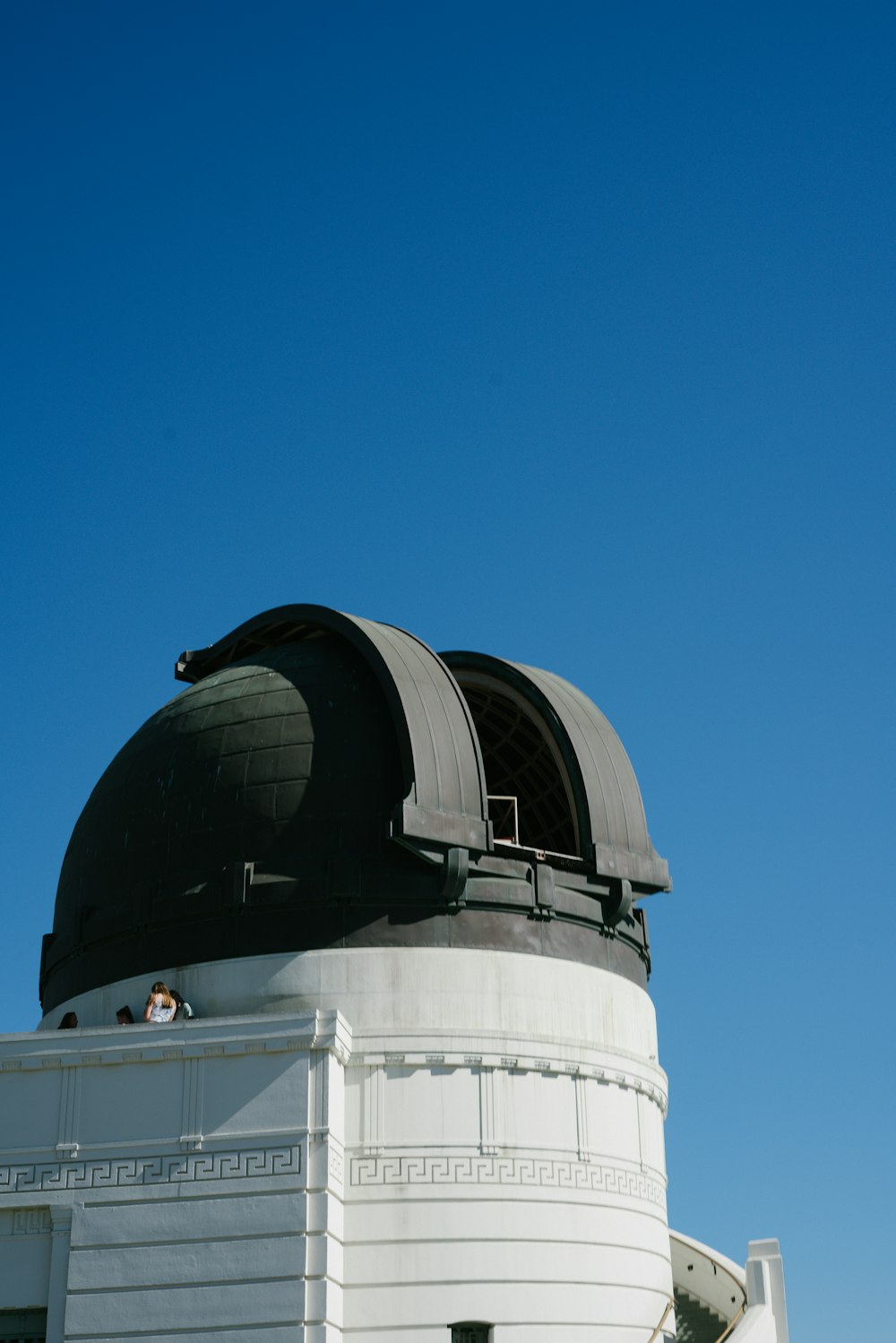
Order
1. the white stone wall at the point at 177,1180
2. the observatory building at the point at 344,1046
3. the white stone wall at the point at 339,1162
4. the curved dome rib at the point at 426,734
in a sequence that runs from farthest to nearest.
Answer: the curved dome rib at the point at 426,734, the observatory building at the point at 344,1046, the white stone wall at the point at 339,1162, the white stone wall at the point at 177,1180

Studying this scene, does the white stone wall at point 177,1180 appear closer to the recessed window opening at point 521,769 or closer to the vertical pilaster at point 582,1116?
the vertical pilaster at point 582,1116

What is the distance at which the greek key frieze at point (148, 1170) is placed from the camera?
57.9ft

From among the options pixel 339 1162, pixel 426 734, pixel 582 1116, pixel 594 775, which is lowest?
pixel 339 1162

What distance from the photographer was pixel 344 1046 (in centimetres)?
1880

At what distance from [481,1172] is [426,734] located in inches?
218

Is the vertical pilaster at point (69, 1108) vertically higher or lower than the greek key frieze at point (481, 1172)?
higher

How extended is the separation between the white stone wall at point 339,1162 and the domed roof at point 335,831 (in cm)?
56

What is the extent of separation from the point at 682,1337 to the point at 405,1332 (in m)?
7.87

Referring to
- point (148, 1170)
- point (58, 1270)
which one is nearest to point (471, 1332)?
point (148, 1170)

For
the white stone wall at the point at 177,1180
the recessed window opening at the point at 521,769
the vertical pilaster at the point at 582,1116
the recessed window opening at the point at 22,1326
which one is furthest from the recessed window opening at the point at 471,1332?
the recessed window opening at the point at 521,769

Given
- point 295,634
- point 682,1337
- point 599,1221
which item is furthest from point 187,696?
point 682,1337

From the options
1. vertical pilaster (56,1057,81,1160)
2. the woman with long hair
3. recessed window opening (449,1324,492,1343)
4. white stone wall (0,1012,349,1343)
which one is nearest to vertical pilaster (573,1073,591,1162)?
recessed window opening (449,1324,492,1343)

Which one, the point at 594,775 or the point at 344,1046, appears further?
the point at 594,775

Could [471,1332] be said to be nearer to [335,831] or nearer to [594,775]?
[335,831]
